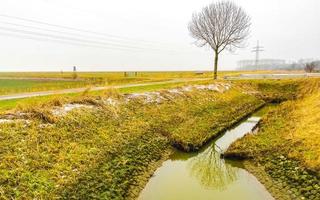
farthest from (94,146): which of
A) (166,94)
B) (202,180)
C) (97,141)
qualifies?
(166,94)

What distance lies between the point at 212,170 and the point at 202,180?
116cm

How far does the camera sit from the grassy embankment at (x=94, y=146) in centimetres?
A: 861

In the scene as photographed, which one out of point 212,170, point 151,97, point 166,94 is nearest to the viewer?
point 212,170

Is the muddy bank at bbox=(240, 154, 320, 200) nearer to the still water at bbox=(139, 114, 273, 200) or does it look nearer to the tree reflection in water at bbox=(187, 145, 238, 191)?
the still water at bbox=(139, 114, 273, 200)

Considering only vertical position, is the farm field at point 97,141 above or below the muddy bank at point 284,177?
above

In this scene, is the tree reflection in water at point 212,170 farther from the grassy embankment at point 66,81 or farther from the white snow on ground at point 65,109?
the grassy embankment at point 66,81

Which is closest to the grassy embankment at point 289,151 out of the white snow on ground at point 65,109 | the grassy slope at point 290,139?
the grassy slope at point 290,139

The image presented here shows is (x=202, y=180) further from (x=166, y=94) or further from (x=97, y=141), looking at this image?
(x=166, y=94)

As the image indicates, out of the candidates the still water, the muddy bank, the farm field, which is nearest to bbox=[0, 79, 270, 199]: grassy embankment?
the farm field

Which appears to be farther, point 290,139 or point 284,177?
point 290,139

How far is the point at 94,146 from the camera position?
11836 mm

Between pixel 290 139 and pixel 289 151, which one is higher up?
pixel 290 139

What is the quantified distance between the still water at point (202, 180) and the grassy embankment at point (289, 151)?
702mm

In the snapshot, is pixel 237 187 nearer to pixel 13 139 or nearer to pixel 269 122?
pixel 13 139
